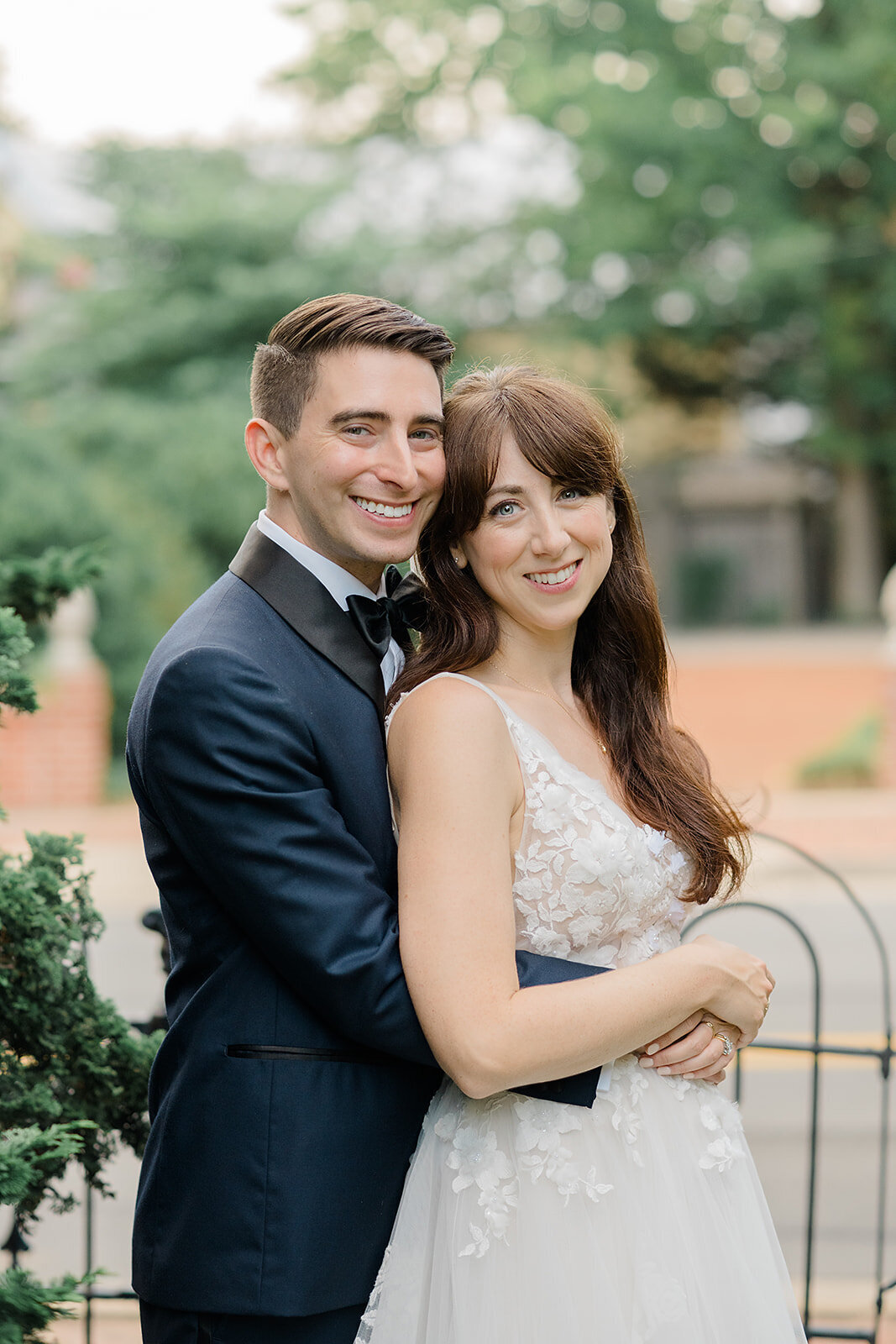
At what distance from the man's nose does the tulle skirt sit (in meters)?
Answer: 0.96

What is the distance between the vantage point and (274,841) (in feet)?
5.92

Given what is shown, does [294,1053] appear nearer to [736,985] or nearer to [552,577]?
[736,985]

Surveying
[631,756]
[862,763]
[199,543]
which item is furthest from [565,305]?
[631,756]

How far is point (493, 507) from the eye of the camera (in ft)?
7.11

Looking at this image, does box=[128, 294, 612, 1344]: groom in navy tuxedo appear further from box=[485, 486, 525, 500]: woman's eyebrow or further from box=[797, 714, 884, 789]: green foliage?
box=[797, 714, 884, 789]: green foliage

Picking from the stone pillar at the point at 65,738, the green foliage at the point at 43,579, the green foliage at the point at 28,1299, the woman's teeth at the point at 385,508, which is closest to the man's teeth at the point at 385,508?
the woman's teeth at the point at 385,508

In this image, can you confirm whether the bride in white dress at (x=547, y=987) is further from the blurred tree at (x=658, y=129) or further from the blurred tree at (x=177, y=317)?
the blurred tree at (x=658, y=129)

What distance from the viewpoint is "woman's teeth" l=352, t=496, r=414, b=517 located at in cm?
210

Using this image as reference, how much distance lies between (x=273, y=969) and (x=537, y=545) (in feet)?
A: 2.59

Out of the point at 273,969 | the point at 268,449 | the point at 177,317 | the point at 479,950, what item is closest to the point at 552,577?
the point at 268,449

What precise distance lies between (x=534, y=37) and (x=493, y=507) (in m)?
26.0

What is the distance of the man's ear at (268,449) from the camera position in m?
2.16

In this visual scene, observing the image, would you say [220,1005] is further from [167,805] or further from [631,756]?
[631,756]

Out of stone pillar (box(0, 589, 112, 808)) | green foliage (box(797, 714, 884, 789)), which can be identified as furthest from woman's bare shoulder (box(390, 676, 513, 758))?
green foliage (box(797, 714, 884, 789))
